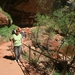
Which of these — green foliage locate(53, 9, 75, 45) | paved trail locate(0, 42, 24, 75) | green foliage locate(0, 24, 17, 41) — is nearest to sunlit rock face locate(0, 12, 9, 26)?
green foliage locate(0, 24, 17, 41)

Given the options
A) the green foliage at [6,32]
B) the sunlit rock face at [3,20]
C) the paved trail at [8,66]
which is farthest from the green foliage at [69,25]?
the sunlit rock face at [3,20]

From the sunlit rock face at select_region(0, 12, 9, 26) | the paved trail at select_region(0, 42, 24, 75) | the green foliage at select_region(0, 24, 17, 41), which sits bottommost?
the paved trail at select_region(0, 42, 24, 75)

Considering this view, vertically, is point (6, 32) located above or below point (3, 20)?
below

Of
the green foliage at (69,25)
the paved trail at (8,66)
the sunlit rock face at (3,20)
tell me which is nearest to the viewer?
the paved trail at (8,66)

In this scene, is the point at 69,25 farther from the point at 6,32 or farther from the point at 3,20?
the point at 3,20

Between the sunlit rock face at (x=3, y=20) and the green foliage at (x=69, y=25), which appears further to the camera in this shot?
the sunlit rock face at (x=3, y=20)

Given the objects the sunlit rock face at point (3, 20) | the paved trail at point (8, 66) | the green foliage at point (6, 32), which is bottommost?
the paved trail at point (8, 66)

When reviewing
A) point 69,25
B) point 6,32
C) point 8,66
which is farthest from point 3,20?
point 8,66

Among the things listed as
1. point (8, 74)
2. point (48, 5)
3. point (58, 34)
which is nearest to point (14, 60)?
point (8, 74)

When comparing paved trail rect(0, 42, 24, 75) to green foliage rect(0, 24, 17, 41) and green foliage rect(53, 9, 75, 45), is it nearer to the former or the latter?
green foliage rect(53, 9, 75, 45)

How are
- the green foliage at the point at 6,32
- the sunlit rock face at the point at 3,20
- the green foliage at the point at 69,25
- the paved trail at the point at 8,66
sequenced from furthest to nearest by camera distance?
the sunlit rock face at the point at 3,20 → the green foliage at the point at 6,32 → the green foliage at the point at 69,25 → the paved trail at the point at 8,66

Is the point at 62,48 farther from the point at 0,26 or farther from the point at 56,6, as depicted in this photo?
the point at 56,6

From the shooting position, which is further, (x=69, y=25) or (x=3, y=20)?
(x=3, y=20)

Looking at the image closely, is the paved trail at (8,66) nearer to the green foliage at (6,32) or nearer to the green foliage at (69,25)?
the green foliage at (69,25)
